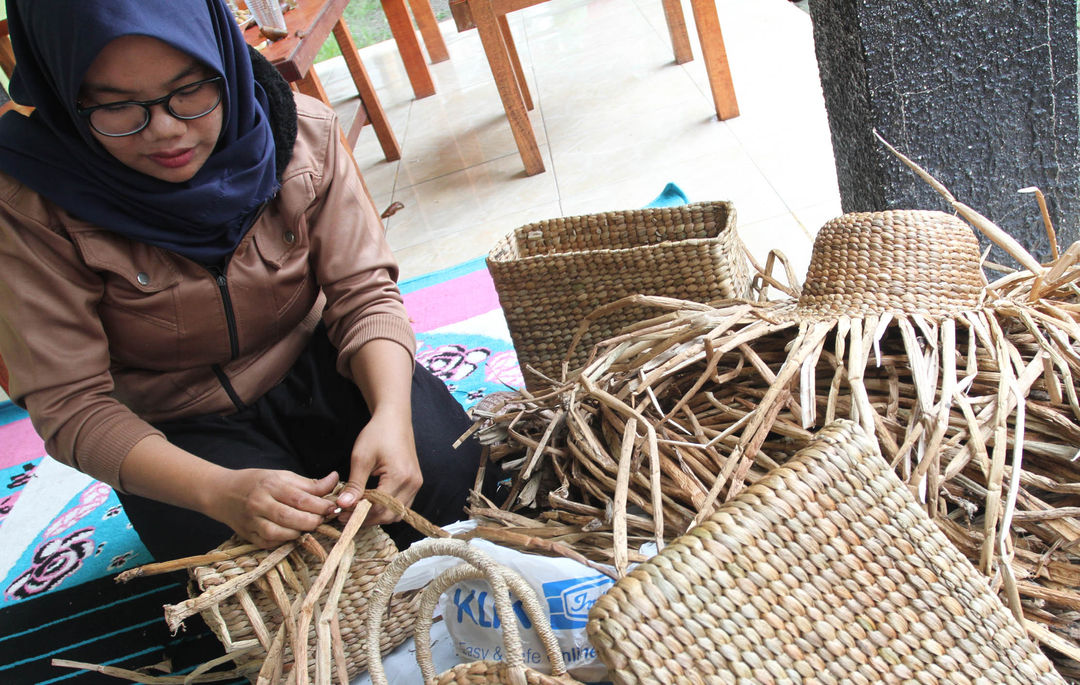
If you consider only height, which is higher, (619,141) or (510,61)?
(510,61)

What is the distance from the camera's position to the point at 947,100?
1.28 m

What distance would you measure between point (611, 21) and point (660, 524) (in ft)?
13.1

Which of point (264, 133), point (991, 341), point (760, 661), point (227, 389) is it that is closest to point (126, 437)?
point (227, 389)

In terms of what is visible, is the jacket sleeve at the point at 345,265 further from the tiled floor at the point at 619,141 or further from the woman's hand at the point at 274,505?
the tiled floor at the point at 619,141

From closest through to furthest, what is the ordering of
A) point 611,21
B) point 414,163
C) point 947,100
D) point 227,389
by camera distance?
point 227,389 < point 947,100 < point 414,163 < point 611,21

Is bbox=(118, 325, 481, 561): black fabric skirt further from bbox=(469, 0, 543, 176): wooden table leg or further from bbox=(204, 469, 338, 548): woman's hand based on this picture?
bbox=(469, 0, 543, 176): wooden table leg

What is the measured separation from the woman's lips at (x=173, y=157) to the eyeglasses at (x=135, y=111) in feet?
0.14

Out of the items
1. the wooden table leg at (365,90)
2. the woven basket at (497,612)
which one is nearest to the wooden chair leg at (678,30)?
the wooden table leg at (365,90)

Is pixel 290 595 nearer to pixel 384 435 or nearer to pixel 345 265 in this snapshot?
pixel 384 435

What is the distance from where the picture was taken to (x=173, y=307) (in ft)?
3.50

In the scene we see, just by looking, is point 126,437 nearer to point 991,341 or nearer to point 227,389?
point 227,389

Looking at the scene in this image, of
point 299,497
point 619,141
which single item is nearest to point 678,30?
point 619,141

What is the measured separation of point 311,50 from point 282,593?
5.92 ft

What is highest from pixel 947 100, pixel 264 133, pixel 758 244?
pixel 264 133
